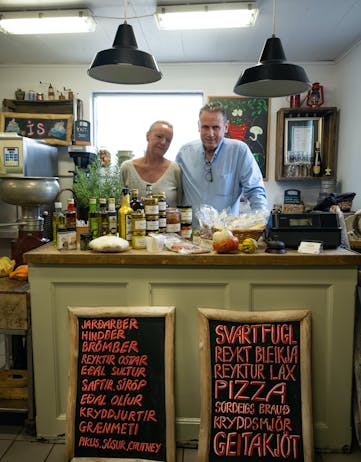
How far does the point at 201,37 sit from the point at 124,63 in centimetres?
226

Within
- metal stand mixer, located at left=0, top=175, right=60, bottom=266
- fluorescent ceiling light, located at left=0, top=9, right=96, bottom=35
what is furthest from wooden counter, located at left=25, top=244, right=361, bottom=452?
fluorescent ceiling light, located at left=0, top=9, right=96, bottom=35

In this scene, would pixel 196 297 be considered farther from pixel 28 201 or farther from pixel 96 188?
pixel 28 201

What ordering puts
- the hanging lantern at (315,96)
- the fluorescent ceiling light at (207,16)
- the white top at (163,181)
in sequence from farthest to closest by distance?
the hanging lantern at (315,96)
the fluorescent ceiling light at (207,16)
the white top at (163,181)

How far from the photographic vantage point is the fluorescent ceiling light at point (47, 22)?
322cm

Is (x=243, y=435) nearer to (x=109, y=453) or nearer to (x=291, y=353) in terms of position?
(x=291, y=353)

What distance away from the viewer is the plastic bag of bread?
5.88 ft

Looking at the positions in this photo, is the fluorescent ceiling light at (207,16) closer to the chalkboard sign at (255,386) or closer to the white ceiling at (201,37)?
the white ceiling at (201,37)

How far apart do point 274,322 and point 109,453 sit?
3.17 ft

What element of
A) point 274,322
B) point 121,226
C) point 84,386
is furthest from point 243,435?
point 121,226

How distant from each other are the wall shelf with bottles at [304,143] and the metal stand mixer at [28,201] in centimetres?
283

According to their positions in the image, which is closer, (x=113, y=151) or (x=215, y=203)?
(x=215, y=203)

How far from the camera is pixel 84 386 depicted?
1.78 meters

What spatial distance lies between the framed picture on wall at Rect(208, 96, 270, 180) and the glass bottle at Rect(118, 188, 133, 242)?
2923 millimetres

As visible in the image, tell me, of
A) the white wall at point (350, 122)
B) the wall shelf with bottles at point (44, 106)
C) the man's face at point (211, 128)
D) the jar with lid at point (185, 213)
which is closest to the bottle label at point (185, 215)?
the jar with lid at point (185, 213)
